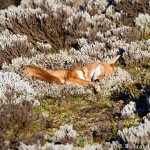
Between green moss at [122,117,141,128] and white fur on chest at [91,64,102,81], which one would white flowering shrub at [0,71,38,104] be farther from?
green moss at [122,117,141,128]

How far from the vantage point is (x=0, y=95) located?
24.5ft

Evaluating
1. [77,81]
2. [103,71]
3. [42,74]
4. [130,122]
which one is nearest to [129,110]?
[130,122]

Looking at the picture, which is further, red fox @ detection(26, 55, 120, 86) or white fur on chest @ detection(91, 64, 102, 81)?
white fur on chest @ detection(91, 64, 102, 81)

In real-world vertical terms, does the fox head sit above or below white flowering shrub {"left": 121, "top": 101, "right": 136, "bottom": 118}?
above

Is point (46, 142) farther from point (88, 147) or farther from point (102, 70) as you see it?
point (102, 70)

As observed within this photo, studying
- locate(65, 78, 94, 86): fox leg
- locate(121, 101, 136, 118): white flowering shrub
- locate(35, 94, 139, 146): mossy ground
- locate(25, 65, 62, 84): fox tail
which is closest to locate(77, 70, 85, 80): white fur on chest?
locate(65, 78, 94, 86): fox leg

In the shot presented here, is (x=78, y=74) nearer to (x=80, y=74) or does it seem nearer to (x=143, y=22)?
(x=80, y=74)

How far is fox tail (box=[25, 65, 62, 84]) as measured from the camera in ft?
29.3

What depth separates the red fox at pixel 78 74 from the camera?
901 centimetres

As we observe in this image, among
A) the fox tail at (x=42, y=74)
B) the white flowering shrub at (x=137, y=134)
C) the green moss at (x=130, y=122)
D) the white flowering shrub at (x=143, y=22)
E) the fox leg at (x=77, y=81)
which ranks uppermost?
the white flowering shrub at (x=143, y=22)


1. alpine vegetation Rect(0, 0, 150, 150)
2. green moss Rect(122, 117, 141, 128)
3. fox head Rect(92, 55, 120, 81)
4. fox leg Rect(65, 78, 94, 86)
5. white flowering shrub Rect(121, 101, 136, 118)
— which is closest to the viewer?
alpine vegetation Rect(0, 0, 150, 150)

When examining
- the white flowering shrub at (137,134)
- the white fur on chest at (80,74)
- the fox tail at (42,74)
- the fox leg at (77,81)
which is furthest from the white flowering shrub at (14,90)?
the white flowering shrub at (137,134)

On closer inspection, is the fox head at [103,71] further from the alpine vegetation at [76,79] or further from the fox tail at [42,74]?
the fox tail at [42,74]

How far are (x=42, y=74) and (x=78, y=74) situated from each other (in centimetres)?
84
